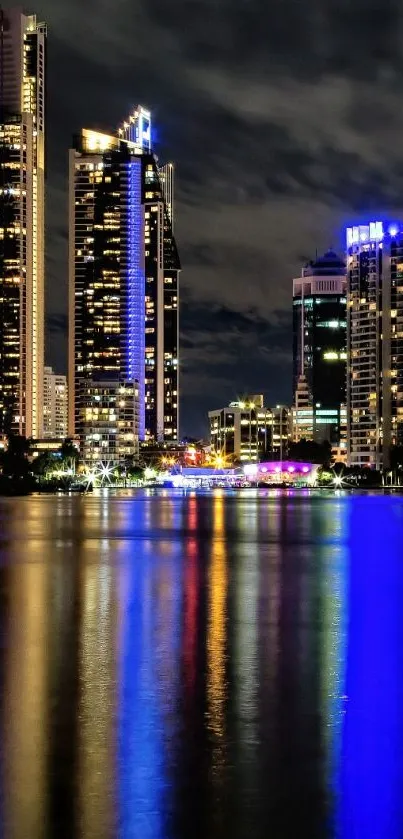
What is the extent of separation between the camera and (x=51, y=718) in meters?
13.9

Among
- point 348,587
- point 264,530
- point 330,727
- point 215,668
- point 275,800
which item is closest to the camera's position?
point 275,800

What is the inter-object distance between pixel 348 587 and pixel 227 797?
2022 cm

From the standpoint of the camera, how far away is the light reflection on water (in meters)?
10.3

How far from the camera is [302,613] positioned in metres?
25.1

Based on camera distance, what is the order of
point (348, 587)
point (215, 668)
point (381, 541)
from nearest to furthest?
point (215, 668) < point (348, 587) < point (381, 541)

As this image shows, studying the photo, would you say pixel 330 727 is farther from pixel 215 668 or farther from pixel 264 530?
pixel 264 530

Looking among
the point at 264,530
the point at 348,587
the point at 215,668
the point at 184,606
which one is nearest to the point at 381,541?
the point at 264,530

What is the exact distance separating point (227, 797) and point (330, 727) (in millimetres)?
3039

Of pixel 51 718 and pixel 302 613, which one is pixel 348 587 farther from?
pixel 51 718

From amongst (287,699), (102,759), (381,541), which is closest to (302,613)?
(287,699)

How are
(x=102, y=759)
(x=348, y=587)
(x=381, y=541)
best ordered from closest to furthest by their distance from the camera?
1. (x=102, y=759)
2. (x=348, y=587)
3. (x=381, y=541)

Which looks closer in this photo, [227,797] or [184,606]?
[227,797]

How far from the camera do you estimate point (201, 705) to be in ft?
48.5

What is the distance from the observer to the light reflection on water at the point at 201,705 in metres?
10.3
